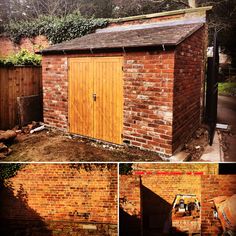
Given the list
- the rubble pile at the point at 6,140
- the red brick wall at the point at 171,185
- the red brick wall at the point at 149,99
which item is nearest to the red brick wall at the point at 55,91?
the rubble pile at the point at 6,140

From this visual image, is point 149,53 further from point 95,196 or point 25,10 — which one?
point 25,10

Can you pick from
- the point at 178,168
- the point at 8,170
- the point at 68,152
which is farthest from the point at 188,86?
the point at 8,170

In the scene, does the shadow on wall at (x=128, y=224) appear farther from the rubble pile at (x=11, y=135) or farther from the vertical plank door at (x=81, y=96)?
A: the rubble pile at (x=11, y=135)

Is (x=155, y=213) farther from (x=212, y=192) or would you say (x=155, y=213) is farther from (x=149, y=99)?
(x=149, y=99)

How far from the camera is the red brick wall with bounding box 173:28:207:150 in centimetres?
376

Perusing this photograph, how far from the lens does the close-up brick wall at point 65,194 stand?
3.31 metres

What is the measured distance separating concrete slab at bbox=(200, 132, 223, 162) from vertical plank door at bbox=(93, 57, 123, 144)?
1.27 m

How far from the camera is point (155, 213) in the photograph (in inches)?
147

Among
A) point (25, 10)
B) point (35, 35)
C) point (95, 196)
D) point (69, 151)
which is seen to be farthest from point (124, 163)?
point (35, 35)

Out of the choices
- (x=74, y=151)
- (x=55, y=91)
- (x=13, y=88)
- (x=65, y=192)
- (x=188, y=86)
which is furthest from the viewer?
(x=13, y=88)

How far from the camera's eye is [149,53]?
12.1 ft

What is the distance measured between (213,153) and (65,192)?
7.05 feet

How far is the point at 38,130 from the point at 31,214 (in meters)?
1.85

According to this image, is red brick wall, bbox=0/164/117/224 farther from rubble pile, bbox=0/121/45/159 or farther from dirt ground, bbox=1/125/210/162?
rubble pile, bbox=0/121/45/159
